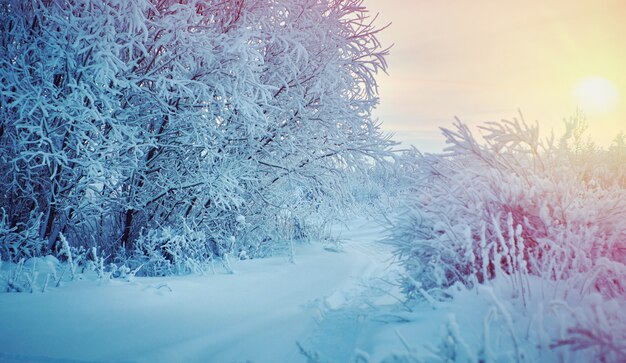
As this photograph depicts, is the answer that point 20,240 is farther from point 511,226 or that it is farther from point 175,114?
point 511,226

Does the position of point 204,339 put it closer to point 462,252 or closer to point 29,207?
point 462,252

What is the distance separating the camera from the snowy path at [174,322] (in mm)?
1996

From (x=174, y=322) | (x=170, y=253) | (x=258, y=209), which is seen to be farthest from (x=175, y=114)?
(x=174, y=322)

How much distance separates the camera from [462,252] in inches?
93.7

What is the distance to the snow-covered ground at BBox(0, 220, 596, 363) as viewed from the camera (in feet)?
5.67

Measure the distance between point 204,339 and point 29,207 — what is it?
11.9 ft

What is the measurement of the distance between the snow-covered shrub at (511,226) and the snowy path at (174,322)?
34.2 inches

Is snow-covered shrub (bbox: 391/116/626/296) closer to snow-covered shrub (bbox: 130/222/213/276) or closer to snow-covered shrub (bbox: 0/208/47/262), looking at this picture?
snow-covered shrub (bbox: 130/222/213/276)

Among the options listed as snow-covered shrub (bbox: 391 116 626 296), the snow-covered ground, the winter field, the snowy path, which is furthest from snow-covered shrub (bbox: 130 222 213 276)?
snow-covered shrub (bbox: 391 116 626 296)

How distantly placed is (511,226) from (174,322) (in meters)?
2.30

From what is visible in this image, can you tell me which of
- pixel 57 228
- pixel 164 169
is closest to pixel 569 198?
pixel 164 169

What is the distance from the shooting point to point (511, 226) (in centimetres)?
191

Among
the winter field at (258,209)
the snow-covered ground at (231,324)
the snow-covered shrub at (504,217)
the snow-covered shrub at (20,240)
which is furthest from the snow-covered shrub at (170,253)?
the snow-covered shrub at (504,217)

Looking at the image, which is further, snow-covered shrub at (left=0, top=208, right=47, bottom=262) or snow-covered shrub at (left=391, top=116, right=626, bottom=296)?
snow-covered shrub at (left=0, top=208, right=47, bottom=262)
